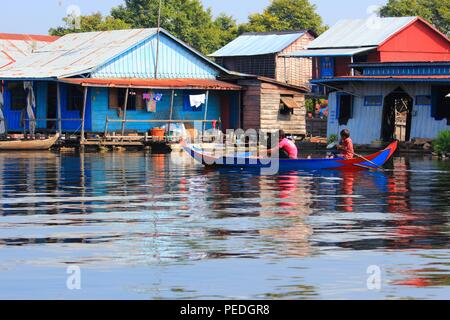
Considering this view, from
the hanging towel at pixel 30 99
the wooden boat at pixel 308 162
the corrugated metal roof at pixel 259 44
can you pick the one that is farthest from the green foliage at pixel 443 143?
the corrugated metal roof at pixel 259 44

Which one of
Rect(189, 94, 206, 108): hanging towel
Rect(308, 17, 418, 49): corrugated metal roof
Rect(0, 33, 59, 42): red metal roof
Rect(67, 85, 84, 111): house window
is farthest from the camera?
Rect(308, 17, 418, 49): corrugated metal roof

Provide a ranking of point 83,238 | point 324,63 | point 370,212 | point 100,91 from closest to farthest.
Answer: point 83,238 < point 370,212 < point 100,91 < point 324,63

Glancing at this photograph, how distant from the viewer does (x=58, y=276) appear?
11.4 meters

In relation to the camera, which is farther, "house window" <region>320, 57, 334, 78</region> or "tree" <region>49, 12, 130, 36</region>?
"tree" <region>49, 12, 130, 36</region>

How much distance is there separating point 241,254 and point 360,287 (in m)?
2.34

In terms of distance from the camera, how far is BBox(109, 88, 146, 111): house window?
39750 millimetres

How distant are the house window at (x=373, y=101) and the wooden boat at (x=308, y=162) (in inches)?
458

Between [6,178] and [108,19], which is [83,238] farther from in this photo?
[108,19]

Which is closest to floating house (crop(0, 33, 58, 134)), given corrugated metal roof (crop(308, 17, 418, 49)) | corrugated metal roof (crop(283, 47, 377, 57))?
corrugated metal roof (crop(283, 47, 377, 57))

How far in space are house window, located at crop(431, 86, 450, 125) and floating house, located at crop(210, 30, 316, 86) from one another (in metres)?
15.9

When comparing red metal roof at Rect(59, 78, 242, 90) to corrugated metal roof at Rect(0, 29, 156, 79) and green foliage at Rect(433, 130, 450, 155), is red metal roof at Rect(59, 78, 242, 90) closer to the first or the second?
corrugated metal roof at Rect(0, 29, 156, 79)

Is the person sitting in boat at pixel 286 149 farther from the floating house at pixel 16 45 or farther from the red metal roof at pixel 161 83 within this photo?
the floating house at pixel 16 45
